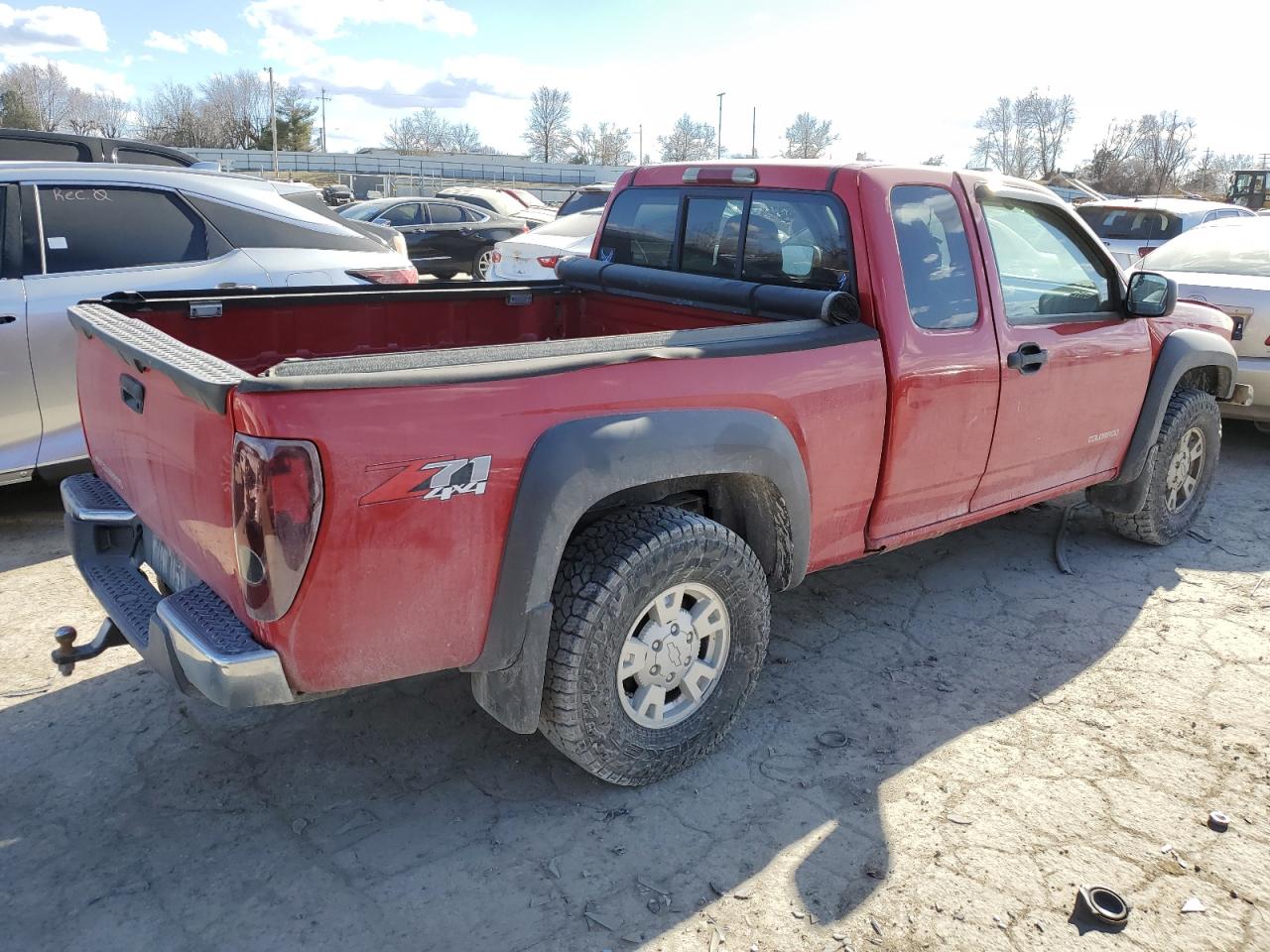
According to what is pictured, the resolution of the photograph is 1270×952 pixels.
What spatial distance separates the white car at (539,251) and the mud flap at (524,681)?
6559mm

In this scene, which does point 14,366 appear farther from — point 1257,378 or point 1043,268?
point 1257,378

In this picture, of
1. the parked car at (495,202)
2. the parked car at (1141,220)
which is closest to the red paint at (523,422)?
the parked car at (1141,220)

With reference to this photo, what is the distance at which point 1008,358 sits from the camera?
12.8 ft

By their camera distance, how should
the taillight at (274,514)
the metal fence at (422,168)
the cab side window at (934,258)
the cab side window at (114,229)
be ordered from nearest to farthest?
the taillight at (274,514)
the cab side window at (934,258)
the cab side window at (114,229)
the metal fence at (422,168)

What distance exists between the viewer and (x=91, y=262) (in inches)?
203

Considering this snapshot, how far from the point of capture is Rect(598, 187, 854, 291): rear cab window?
367 centimetres

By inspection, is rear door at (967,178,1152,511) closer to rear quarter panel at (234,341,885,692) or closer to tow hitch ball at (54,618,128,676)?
rear quarter panel at (234,341,885,692)

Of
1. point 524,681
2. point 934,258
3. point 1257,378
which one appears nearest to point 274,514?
point 524,681

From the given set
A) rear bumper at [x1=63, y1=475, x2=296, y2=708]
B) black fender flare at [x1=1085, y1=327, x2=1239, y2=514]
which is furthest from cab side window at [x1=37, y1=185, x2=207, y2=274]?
black fender flare at [x1=1085, y1=327, x2=1239, y2=514]

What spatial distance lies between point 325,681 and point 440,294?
2.43 metres

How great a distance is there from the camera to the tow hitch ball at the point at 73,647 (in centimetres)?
299

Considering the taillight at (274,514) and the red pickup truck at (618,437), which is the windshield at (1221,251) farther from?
the taillight at (274,514)

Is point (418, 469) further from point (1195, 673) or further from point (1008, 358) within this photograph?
point (1195, 673)

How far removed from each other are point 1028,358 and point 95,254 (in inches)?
182
